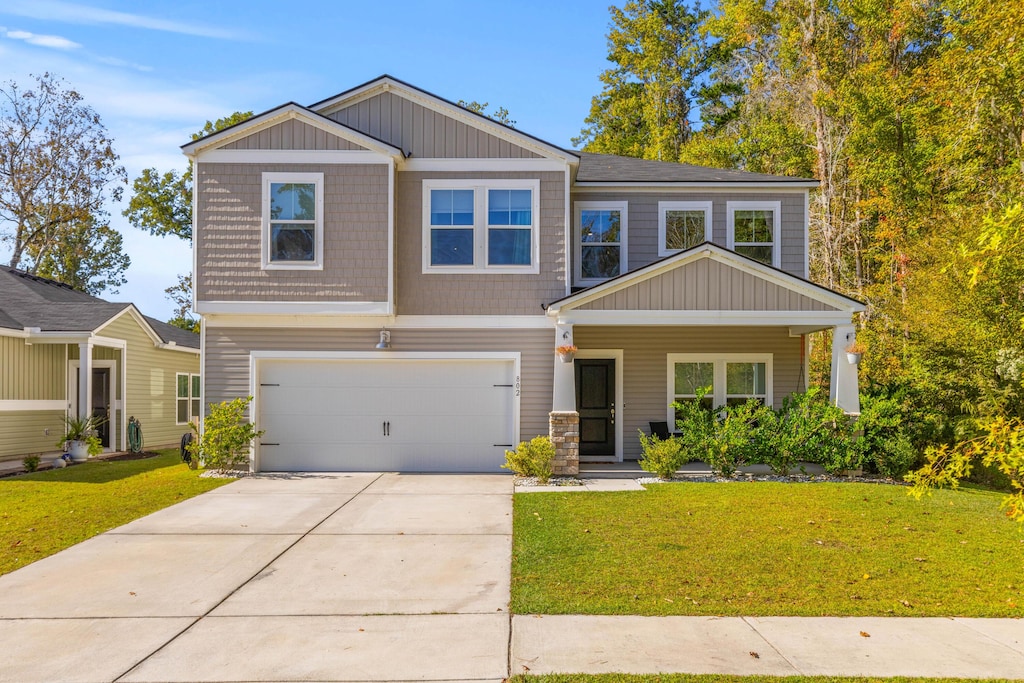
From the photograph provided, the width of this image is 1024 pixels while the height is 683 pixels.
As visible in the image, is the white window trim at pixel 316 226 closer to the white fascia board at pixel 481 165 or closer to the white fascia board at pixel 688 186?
the white fascia board at pixel 481 165

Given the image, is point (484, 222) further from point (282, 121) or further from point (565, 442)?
point (565, 442)

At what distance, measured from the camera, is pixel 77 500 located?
10.4m

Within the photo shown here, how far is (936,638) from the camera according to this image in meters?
5.25

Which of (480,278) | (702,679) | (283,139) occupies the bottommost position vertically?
(702,679)

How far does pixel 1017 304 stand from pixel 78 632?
1177cm

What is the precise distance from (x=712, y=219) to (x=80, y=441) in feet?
43.3

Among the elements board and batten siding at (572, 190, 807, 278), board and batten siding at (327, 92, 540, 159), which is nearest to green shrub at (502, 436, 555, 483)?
board and batten siding at (572, 190, 807, 278)

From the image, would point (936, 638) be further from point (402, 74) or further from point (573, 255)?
point (402, 74)

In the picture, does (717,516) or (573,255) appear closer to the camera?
(717,516)

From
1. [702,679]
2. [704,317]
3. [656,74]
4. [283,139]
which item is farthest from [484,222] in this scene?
[656,74]

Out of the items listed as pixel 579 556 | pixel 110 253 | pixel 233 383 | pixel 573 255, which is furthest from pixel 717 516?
pixel 110 253

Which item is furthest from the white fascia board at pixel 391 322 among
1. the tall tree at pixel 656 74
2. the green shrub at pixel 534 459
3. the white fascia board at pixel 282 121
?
the tall tree at pixel 656 74

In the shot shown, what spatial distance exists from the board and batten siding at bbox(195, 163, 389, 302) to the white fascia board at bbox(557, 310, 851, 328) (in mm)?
3398

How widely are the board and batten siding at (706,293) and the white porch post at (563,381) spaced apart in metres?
0.54
